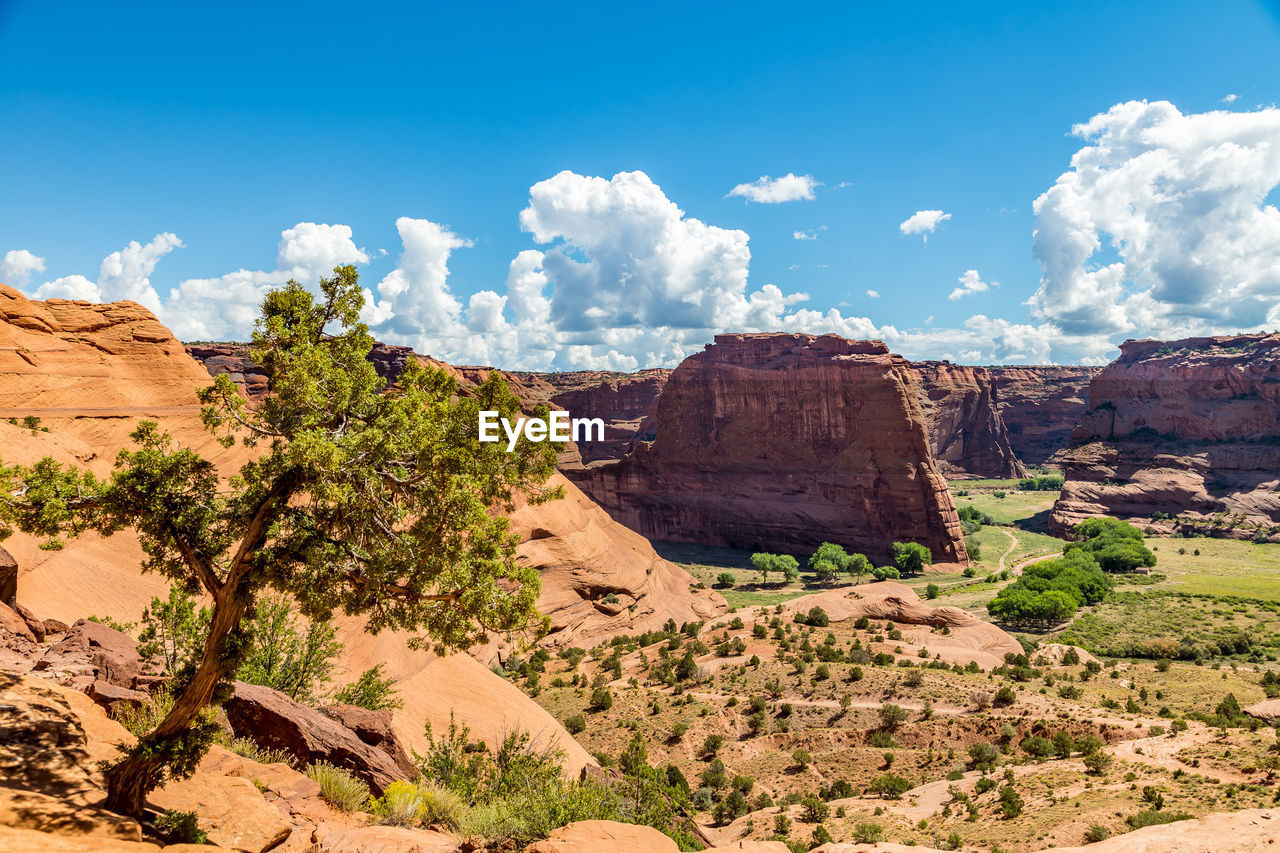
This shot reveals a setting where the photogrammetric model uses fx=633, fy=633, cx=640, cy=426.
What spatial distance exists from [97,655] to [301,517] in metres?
8.84

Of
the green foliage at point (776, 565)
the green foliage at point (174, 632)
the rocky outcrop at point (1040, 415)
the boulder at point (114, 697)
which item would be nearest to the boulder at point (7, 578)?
the green foliage at point (174, 632)

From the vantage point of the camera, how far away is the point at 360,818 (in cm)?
1154

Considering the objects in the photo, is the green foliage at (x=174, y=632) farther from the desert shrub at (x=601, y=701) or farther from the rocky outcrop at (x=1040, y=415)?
the rocky outcrop at (x=1040, y=415)

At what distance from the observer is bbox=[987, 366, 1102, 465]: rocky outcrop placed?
172 meters

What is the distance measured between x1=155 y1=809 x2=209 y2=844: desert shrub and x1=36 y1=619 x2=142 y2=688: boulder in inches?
262

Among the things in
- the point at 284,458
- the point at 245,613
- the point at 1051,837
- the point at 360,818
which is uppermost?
the point at 284,458

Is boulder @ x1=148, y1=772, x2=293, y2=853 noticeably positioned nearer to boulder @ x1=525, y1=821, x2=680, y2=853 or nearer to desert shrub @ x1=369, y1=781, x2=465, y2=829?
desert shrub @ x1=369, y1=781, x2=465, y2=829

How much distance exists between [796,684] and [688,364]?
75.1 meters

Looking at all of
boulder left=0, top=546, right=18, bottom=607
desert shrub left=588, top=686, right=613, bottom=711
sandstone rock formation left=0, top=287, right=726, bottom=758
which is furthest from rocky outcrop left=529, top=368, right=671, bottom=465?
boulder left=0, top=546, right=18, bottom=607

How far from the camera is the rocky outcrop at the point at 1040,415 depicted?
566 feet

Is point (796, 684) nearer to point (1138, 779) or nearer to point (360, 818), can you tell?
point (1138, 779)

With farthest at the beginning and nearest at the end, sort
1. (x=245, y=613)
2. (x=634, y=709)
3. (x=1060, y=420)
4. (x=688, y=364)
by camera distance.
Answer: (x=1060, y=420) < (x=688, y=364) < (x=634, y=709) < (x=245, y=613)

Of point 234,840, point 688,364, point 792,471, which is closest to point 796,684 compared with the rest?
point 234,840

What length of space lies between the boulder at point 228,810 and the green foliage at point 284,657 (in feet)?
22.3
